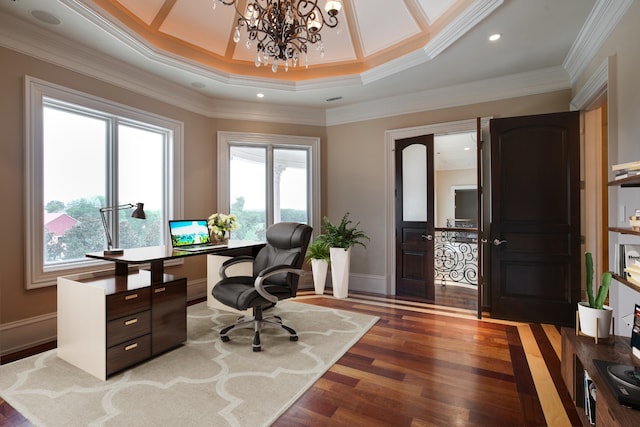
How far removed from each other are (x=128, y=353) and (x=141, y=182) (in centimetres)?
229

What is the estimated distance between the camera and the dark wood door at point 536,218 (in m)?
3.36

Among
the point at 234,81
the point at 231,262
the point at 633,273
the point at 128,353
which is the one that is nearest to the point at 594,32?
the point at 633,273

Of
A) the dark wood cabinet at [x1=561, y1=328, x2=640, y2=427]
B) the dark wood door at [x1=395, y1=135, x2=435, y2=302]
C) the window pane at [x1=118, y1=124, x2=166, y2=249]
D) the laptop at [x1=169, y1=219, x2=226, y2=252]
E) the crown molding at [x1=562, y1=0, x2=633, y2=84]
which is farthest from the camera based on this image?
the dark wood door at [x1=395, y1=135, x2=435, y2=302]

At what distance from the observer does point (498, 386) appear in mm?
2176

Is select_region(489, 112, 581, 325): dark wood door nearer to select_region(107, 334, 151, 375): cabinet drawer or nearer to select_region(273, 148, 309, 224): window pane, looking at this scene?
select_region(273, 148, 309, 224): window pane

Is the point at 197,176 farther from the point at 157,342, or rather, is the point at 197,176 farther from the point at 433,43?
the point at 433,43

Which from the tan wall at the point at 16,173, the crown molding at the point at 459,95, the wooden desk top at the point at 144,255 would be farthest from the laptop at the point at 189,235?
the crown molding at the point at 459,95

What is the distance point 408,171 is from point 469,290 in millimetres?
2175

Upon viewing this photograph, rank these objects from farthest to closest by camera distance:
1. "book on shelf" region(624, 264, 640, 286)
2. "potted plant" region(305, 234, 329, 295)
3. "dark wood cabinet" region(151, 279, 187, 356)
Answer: "potted plant" region(305, 234, 329, 295)
"dark wood cabinet" region(151, 279, 187, 356)
"book on shelf" region(624, 264, 640, 286)

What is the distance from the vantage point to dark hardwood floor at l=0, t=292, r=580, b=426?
72.7 inches

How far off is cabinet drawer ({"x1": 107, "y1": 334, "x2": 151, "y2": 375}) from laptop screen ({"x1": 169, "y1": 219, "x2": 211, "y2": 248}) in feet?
3.31

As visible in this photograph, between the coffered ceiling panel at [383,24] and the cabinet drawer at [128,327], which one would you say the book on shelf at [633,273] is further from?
the cabinet drawer at [128,327]

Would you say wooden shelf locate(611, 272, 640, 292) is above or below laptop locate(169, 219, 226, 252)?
→ below

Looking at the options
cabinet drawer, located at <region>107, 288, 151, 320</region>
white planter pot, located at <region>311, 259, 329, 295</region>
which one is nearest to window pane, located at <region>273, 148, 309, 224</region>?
white planter pot, located at <region>311, 259, 329, 295</region>
